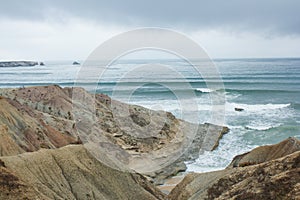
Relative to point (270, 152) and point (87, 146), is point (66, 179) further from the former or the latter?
point (270, 152)

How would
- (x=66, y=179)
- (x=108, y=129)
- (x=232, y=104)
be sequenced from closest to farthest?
(x=66, y=179), (x=108, y=129), (x=232, y=104)

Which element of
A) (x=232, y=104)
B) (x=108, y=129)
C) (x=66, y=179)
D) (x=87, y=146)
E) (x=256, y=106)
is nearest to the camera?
(x=66, y=179)

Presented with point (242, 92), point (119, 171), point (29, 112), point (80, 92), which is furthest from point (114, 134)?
point (242, 92)

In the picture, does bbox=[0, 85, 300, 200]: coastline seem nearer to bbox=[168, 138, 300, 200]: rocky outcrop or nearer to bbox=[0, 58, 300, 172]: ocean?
bbox=[168, 138, 300, 200]: rocky outcrop

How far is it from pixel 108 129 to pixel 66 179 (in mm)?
14470

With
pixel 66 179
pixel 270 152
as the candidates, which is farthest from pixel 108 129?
pixel 270 152

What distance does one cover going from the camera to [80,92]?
32875 mm

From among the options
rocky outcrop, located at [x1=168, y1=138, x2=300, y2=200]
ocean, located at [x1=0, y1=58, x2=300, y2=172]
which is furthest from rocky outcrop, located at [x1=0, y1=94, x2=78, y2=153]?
ocean, located at [x1=0, y1=58, x2=300, y2=172]

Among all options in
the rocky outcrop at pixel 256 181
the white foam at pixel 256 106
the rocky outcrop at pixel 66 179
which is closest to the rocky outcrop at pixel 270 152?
the rocky outcrop at pixel 256 181

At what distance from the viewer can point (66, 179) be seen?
443 inches

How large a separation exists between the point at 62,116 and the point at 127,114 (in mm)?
6334

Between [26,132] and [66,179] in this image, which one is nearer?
[66,179]

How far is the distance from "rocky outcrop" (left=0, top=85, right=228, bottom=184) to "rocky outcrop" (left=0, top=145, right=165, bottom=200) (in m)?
0.73

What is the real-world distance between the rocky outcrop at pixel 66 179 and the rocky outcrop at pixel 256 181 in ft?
5.93
